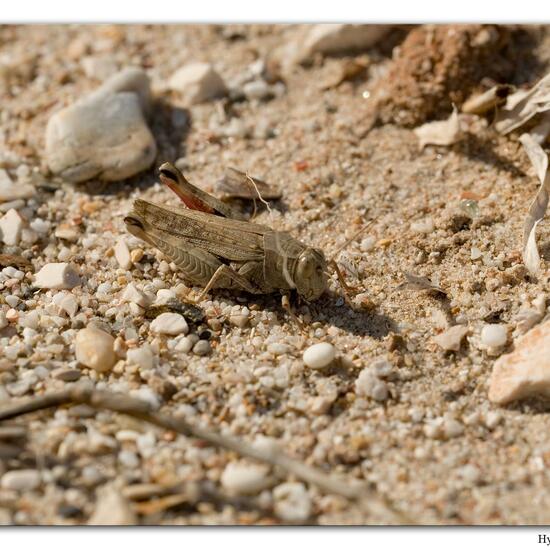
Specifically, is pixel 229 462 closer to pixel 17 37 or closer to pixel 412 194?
pixel 412 194

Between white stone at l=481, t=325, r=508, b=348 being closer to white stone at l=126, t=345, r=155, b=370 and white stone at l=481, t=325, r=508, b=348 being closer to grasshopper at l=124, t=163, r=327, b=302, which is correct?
grasshopper at l=124, t=163, r=327, b=302

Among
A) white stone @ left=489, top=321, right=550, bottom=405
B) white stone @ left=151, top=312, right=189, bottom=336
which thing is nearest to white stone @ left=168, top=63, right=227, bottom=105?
white stone @ left=151, top=312, right=189, bottom=336

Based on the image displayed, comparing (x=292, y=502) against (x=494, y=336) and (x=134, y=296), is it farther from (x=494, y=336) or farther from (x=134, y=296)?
(x=134, y=296)

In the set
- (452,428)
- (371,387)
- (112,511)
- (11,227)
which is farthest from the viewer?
(11,227)

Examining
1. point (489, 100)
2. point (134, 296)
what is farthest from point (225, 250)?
point (489, 100)

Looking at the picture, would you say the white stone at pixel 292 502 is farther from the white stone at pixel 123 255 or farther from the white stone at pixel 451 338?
the white stone at pixel 123 255

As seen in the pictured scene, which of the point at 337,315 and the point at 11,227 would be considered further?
the point at 11,227

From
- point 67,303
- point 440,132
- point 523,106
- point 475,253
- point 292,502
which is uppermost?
point 523,106

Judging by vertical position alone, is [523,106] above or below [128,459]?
above
